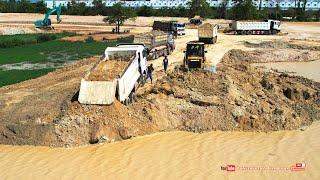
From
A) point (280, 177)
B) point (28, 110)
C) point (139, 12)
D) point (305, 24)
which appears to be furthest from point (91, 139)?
point (139, 12)

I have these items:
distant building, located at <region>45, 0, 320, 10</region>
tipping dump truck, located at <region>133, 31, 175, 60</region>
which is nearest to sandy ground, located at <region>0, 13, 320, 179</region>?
tipping dump truck, located at <region>133, 31, 175, 60</region>

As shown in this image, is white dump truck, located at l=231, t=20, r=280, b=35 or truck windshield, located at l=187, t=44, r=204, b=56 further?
white dump truck, located at l=231, t=20, r=280, b=35

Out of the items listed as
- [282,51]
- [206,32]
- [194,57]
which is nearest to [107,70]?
[194,57]

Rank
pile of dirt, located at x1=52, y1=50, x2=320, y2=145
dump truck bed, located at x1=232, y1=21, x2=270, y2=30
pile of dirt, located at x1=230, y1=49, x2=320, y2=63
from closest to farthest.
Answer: pile of dirt, located at x1=52, y1=50, x2=320, y2=145, pile of dirt, located at x1=230, y1=49, x2=320, y2=63, dump truck bed, located at x1=232, y1=21, x2=270, y2=30

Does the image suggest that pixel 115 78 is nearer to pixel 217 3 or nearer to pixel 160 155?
pixel 160 155

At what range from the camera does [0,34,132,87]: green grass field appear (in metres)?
31.4

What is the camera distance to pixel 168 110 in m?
20.8

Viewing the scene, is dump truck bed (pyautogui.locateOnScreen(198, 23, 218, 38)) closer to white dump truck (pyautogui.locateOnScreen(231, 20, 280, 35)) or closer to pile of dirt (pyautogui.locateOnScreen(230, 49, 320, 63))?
pile of dirt (pyautogui.locateOnScreen(230, 49, 320, 63))

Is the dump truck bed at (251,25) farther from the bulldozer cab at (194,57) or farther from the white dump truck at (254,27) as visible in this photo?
the bulldozer cab at (194,57)

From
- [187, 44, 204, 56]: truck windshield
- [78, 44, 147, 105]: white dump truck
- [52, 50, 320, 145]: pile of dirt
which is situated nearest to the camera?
[52, 50, 320, 145]: pile of dirt

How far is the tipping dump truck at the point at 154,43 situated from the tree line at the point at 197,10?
107 feet

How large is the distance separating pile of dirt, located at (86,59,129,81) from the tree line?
46297 millimetres

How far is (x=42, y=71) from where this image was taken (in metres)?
32.8

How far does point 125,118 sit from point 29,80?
12256 millimetres
